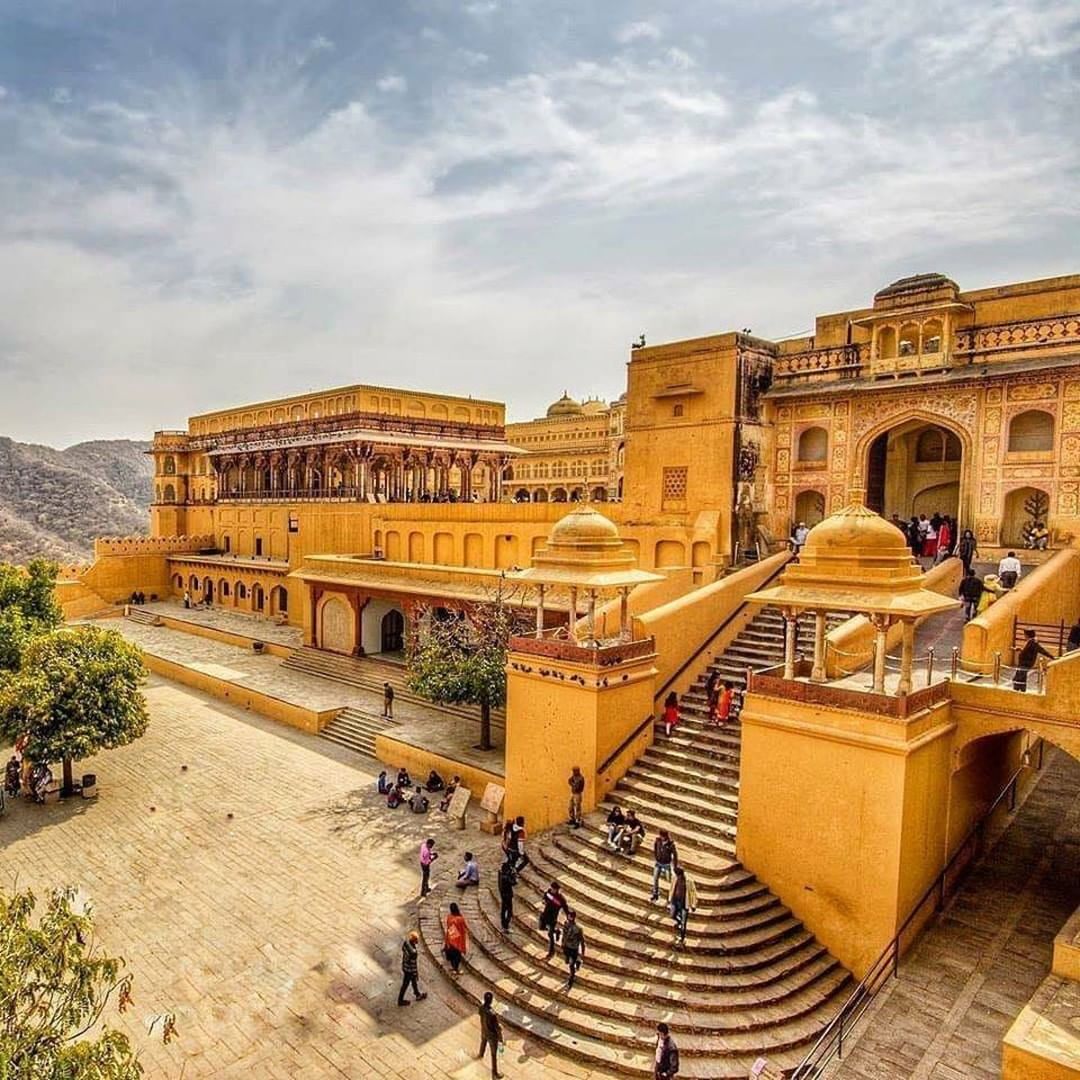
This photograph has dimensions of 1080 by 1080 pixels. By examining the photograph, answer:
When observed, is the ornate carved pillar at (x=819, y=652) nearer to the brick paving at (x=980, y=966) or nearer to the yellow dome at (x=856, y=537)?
the yellow dome at (x=856, y=537)

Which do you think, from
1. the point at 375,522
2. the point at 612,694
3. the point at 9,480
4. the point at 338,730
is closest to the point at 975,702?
the point at 612,694

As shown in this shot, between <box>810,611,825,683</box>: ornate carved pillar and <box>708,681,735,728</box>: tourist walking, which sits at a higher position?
<box>810,611,825,683</box>: ornate carved pillar

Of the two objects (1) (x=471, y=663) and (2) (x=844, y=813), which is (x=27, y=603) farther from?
(2) (x=844, y=813)

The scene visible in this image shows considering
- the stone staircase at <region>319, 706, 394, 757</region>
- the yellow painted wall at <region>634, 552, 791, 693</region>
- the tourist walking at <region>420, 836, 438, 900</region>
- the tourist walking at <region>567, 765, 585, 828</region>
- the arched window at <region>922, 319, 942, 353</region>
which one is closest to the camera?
the tourist walking at <region>420, 836, 438, 900</region>

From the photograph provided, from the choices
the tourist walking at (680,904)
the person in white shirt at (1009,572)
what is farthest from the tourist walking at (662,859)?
the person in white shirt at (1009,572)

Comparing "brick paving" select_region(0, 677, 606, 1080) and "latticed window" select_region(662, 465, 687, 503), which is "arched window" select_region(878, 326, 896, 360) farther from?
"brick paving" select_region(0, 677, 606, 1080)

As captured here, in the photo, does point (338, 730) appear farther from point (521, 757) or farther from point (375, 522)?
point (375, 522)

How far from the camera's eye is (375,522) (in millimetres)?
33125

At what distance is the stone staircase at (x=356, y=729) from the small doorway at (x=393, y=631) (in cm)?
632

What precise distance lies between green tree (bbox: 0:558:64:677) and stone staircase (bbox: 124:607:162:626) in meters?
11.6

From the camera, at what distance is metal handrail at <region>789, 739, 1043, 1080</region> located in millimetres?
8664

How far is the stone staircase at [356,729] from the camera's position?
2045 centimetres

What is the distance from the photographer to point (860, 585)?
36.7ft

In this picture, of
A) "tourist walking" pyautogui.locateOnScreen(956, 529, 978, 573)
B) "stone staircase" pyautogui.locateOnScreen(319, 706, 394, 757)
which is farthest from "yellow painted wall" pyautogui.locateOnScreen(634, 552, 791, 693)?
"stone staircase" pyautogui.locateOnScreen(319, 706, 394, 757)
